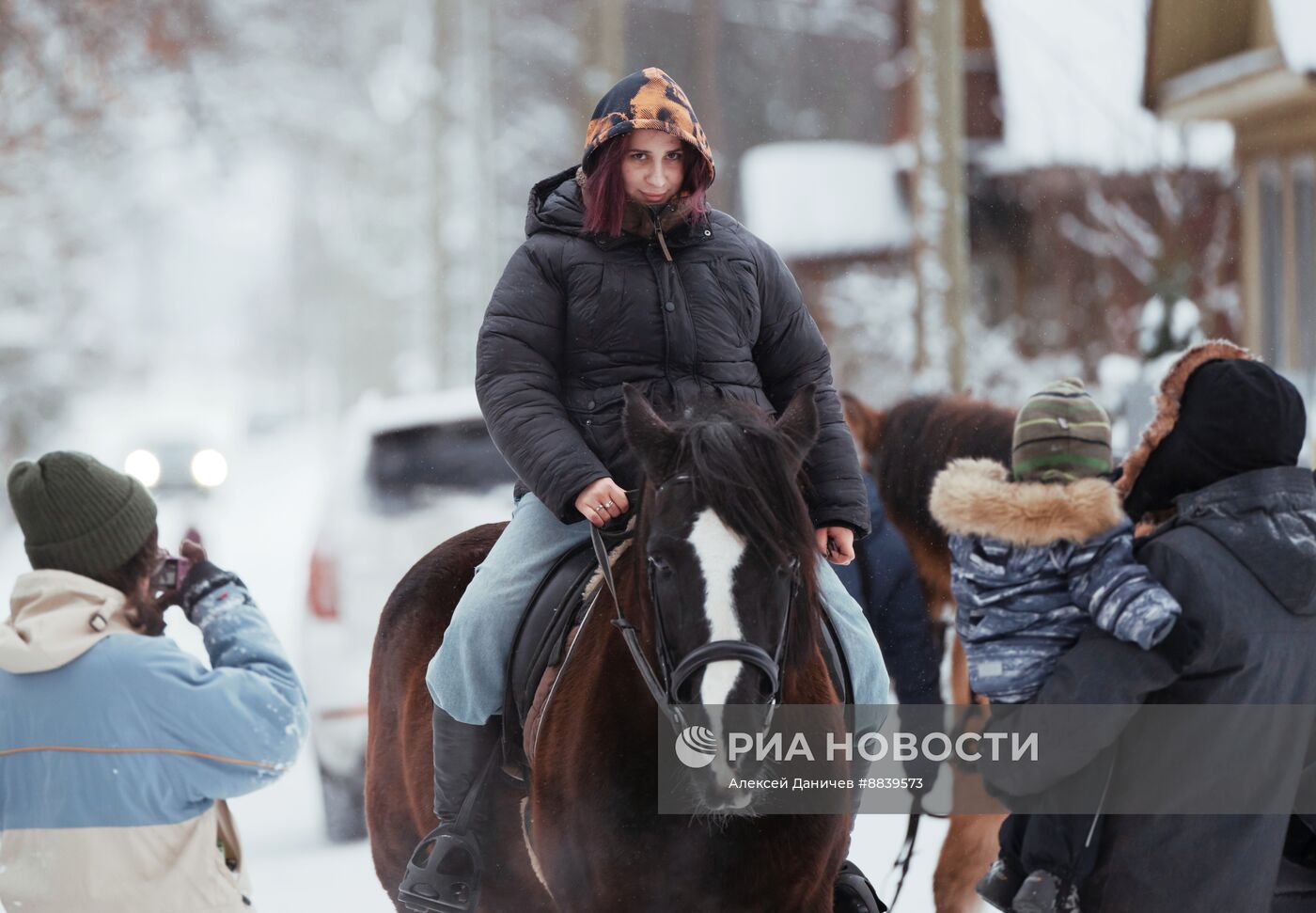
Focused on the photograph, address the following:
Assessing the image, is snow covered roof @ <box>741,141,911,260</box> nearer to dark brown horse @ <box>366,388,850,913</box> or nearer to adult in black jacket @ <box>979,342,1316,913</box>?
adult in black jacket @ <box>979,342,1316,913</box>

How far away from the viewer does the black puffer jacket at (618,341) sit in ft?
10.3

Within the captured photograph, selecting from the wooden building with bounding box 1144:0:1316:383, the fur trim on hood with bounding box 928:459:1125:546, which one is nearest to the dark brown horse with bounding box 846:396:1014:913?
the fur trim on hood with bounding box 928:459:1125:546

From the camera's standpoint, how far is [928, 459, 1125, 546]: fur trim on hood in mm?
3098

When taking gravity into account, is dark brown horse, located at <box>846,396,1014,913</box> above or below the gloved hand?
below

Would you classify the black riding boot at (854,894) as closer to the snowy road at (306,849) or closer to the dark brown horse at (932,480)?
the snowy road at (306,849)

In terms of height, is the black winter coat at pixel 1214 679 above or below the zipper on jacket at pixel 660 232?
below

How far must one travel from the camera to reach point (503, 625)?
3.29 m

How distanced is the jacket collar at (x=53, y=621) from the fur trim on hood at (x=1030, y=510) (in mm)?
1975

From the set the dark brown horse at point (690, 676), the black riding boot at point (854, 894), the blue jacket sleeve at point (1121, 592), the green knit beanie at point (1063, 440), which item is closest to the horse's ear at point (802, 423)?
the dark brown horse at point (690, 676)

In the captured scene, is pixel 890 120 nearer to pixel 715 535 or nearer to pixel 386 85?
pixel 386 85

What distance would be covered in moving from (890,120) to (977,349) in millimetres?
8964

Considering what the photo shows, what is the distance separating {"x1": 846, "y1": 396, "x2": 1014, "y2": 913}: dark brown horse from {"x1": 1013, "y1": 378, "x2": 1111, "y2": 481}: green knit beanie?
127 cm

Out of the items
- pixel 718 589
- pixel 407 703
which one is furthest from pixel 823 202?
pixel 718 589

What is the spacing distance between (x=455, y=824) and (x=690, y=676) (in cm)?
130
